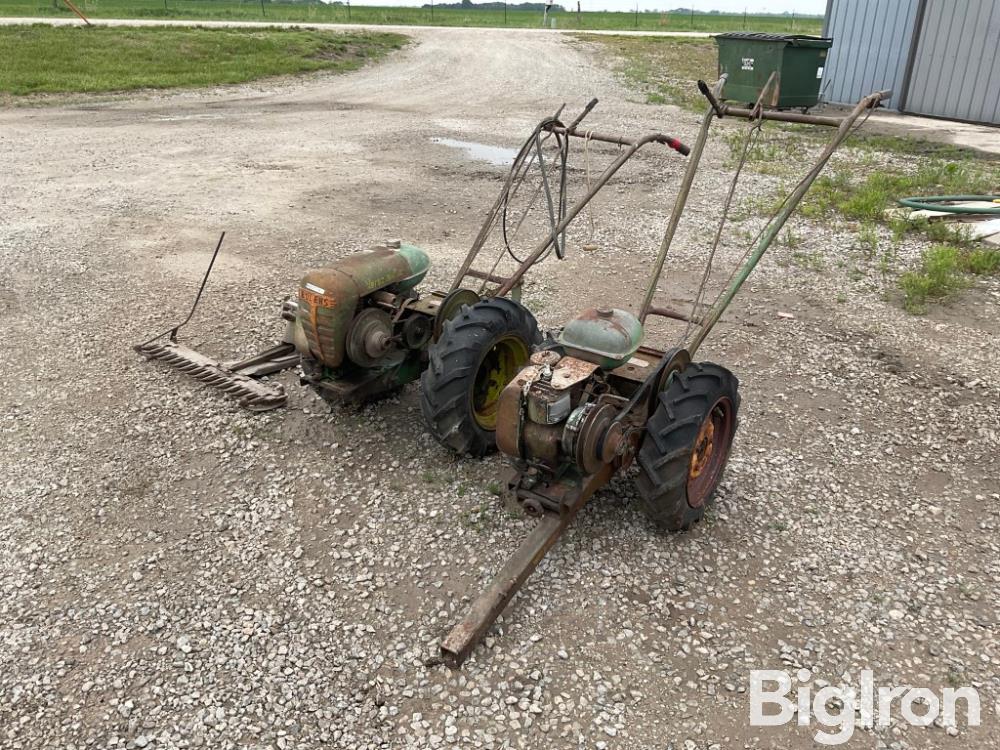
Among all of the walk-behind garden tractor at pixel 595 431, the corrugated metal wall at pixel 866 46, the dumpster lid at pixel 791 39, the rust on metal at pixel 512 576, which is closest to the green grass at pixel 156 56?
the dumpster lid at pixel 791 39

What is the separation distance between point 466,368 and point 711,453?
1407 millimetres

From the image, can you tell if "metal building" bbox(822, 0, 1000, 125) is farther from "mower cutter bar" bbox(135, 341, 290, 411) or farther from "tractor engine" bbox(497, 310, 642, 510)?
"mower cutter bar" bbox(135, 341, 290, 411)

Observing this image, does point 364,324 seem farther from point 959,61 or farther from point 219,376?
point 959,61

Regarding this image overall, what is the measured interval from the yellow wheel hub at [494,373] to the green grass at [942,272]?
3.99 m

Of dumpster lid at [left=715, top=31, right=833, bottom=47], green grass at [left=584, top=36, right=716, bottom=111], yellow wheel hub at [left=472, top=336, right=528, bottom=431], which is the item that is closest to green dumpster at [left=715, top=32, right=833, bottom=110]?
dumpster lid at [left=715, top=31, right=833, bottom=47]

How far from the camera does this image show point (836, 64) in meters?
17.1

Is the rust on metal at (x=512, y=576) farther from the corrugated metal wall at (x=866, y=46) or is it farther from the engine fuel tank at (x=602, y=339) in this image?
the corrugated metal wall at (x=866, y=46)

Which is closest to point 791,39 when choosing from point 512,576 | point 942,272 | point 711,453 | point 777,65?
point 777,65

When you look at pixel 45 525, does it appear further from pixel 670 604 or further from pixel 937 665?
pixel 937 665

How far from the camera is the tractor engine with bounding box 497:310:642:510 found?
3.50m

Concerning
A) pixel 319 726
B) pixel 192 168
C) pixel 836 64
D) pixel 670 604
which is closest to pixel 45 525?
pixel 319 726

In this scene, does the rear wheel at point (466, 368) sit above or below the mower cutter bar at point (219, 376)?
above

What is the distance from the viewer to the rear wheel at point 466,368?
4.29m

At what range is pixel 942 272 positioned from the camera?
7164mm
